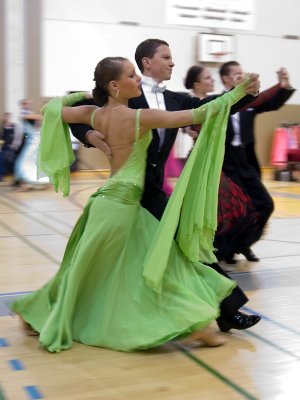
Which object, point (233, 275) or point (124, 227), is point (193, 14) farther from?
point (124, 227)

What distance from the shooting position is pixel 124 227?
343cm

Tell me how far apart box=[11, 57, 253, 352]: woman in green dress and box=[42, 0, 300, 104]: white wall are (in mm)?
9816

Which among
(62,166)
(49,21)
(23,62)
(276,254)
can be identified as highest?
(49,21)

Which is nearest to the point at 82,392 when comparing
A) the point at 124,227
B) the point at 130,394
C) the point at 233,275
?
the point at 130,394

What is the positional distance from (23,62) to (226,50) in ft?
13.9

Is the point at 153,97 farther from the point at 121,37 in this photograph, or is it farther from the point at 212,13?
the point at 212,13

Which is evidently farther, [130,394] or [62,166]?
[62,166]

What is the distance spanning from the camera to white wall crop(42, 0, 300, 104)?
12977 millimetres

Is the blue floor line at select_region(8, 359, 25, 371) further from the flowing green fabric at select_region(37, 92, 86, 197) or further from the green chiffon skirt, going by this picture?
the flowing green fabric at select_region(37, 92, 86, 197)

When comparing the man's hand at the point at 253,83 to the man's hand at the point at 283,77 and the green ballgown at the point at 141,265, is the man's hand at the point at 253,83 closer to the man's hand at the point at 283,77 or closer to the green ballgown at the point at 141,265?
the green ballgown at the point at 141,265

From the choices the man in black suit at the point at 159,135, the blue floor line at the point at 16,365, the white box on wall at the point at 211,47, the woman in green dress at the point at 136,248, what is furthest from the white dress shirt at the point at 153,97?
the white box on wall at the point at 211,47

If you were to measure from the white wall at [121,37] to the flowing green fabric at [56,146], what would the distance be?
9.56 m

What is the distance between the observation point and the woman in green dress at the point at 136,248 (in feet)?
10.8

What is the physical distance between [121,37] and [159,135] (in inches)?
403
